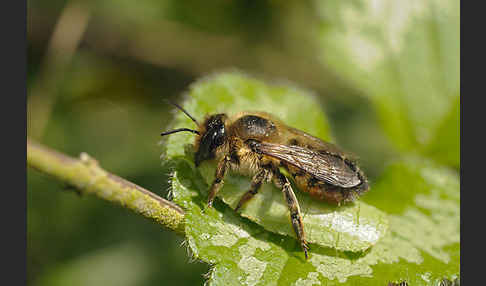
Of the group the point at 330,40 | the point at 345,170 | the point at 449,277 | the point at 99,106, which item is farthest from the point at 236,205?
the point at 99,106

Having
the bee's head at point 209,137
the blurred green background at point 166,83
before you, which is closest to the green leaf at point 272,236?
the bee's head at point 209,137

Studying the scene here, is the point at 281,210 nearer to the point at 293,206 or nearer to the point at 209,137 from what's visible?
the point at 293,206

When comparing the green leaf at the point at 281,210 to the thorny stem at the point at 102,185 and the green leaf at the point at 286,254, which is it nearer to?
the green leaf at the point at 286,254

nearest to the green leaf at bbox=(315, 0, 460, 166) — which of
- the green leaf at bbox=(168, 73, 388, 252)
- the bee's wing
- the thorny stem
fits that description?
the green leaf at bbox=(168, 73, 388, 252)

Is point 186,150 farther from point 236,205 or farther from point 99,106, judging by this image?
point 99,106

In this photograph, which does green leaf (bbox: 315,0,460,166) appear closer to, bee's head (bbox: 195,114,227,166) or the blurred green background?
the blurred green background

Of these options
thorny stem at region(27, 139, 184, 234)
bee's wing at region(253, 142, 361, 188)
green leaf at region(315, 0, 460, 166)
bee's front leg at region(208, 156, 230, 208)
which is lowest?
thorny stem at region(27, 139, 184, 234)

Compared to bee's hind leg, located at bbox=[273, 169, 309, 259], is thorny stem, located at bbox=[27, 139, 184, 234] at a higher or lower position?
lower
